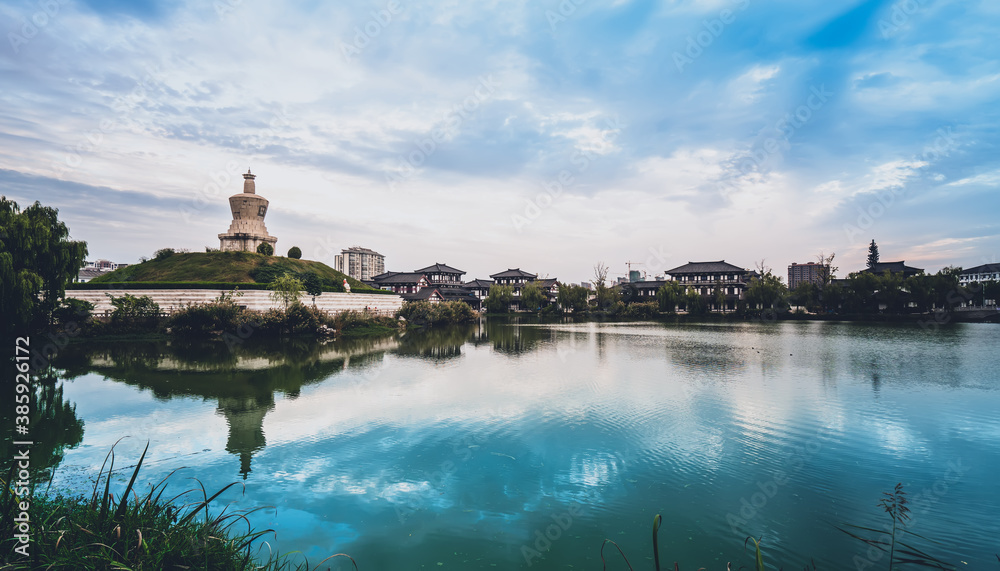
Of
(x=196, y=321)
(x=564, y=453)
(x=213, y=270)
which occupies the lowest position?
(x=564, y=453)

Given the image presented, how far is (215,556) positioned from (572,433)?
7.42 metres

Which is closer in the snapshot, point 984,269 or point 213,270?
point 213,270

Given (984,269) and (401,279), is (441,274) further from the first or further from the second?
(984,269)

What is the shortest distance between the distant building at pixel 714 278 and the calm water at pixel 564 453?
1922 inches

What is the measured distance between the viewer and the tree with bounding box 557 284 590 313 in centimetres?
6744

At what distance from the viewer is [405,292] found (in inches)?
3219

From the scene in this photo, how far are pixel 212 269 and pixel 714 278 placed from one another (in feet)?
221

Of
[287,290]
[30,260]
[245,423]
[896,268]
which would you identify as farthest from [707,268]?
[30,260]

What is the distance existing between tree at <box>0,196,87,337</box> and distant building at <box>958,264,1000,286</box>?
11795 cm

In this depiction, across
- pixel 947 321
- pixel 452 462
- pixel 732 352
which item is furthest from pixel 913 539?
pixel 947 321

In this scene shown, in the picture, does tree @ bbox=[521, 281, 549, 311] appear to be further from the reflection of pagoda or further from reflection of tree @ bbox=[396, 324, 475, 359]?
the reflection of pagoda

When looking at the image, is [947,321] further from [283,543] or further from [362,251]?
[362,251]

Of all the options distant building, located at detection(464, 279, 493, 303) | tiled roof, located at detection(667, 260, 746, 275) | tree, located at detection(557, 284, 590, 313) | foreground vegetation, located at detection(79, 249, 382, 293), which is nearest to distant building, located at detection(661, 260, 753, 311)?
tiled roof, located at detection(667, 260, 746, 275)

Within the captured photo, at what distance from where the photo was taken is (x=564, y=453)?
29.5 ft
